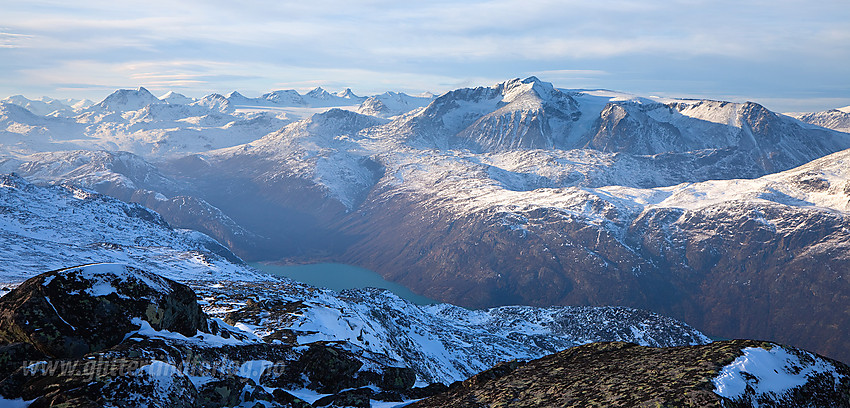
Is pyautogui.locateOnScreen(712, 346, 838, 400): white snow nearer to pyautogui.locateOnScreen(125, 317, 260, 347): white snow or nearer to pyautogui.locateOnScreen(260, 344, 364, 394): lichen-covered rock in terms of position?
pyautogui.locateOnScreen(260, 344, 364, 394): lichen-covered rock

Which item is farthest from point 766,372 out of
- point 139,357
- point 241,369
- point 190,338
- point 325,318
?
point 325,318

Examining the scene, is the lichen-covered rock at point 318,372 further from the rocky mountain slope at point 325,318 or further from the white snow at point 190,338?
the rocky mountain slope at point 325,318

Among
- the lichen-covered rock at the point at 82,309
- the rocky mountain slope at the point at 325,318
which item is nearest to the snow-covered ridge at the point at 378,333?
the rocky mountain slope at the point at 325,318

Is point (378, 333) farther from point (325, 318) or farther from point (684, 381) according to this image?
point (684, 381)

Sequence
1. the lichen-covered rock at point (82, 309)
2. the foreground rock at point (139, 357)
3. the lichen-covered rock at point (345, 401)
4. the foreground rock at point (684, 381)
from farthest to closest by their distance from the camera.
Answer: the lichen-covered rock at point (345, 401) < the lichen-covered rock at point (82, 309) < the foreground rock at point (139, 357) < the foreground rock at point (684, 381)

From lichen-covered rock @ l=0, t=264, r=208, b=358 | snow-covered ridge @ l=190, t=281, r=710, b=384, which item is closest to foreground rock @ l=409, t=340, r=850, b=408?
lichen-covered rock @ l=0, t=264, r=208, b=358

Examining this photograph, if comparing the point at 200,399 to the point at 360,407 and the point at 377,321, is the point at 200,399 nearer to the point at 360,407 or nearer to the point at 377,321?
the point at 360,407
